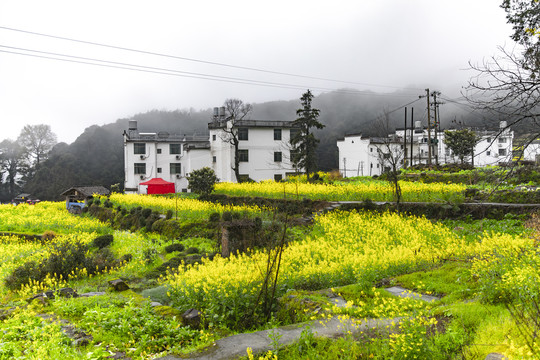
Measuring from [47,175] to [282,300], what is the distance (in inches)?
2573

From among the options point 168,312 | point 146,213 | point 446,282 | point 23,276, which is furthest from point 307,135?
point 168,312

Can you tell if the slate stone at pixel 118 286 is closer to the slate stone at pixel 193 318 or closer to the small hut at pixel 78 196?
the slate stone at pixel 193 318

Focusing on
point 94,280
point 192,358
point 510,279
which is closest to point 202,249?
point 94,280

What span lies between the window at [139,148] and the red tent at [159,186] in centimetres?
1549

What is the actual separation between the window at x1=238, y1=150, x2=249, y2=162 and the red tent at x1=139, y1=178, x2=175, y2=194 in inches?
427

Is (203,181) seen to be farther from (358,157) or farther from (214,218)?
(358,157)

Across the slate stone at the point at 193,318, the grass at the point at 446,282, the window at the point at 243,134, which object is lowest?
the slate stone at the point at 193,318

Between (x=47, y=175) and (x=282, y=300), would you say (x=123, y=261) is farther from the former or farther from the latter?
(x=47, y=175)

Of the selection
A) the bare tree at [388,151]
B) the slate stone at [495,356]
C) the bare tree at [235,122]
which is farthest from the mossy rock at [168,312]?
the bare tree at [235,122]

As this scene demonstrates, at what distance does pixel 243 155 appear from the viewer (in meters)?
44.0

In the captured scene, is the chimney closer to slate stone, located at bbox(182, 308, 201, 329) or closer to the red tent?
the red tent

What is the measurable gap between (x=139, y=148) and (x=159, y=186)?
16.3 metres

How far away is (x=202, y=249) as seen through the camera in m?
Answer: 14.0

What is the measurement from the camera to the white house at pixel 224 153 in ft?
144
